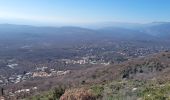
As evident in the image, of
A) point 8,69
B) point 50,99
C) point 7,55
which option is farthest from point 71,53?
point 50,99

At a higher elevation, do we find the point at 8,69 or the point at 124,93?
the point at 124,93

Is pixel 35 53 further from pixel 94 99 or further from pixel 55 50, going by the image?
pixel 94 99

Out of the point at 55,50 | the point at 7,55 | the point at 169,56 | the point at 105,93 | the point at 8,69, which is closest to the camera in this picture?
the point at 105,93

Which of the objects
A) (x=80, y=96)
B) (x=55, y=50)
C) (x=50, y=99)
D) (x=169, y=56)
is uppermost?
(x=80, y=96)

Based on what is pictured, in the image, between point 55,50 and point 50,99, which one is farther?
point 55,50

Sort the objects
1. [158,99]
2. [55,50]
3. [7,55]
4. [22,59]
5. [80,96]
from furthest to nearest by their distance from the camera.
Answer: [55,50] → [7,55] → [22,59] → [158,99] → [80,96]

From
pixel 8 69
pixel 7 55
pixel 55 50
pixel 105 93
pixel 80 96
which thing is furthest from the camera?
pixel 55 50

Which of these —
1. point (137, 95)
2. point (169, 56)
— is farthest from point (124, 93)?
point (169, 56)

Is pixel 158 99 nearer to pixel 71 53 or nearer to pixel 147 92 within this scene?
pixel 147 92

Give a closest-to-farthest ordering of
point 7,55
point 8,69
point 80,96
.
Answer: point 80,96 < point 8,69 < point 7,55
